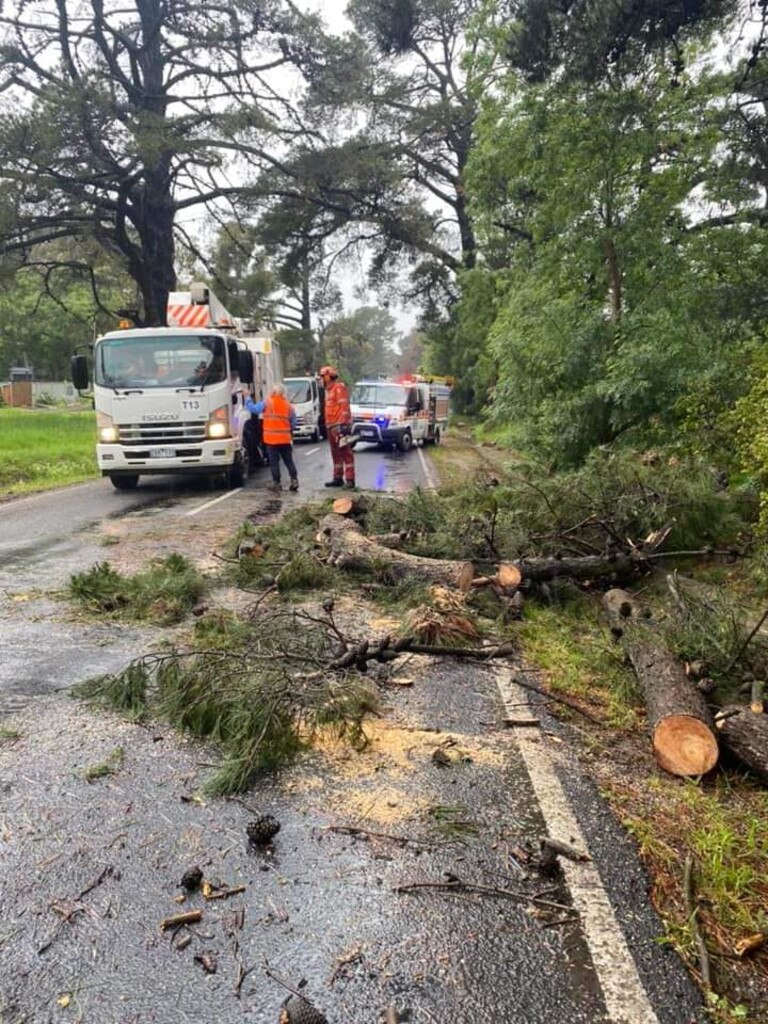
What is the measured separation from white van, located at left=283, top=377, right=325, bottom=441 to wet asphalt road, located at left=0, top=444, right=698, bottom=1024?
22.6 metres

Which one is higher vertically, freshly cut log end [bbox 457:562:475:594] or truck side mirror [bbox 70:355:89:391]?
truck side mirror [bbox 70:355:89:391]

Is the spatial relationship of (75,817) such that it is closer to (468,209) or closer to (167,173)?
(468,209)

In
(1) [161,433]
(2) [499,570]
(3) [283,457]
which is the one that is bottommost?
(2) [499,570]

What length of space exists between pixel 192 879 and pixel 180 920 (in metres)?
0.18

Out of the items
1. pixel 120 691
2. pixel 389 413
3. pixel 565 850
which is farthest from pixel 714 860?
pixel 389 413

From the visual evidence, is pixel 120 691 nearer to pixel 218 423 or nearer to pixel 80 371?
pixel 218 423

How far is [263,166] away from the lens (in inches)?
842

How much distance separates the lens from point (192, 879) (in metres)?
2.42

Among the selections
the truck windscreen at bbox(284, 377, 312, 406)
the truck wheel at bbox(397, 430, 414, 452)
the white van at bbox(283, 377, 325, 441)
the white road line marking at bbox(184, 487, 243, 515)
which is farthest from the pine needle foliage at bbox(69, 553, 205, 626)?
the truck windscreen at bbox(284, 377, 312, 406)

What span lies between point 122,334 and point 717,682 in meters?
10.5

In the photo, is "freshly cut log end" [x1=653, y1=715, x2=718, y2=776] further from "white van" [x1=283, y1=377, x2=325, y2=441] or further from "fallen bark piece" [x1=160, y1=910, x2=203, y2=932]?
"white van" [x1=283, y1=377, x2=325, y2=441]

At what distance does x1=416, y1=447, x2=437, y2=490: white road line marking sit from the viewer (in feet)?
43.4

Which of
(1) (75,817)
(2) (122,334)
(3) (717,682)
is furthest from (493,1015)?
(2) (122,334)

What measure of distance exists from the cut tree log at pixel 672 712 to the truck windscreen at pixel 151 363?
911cm
